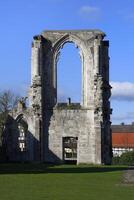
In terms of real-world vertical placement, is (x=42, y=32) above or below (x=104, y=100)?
above

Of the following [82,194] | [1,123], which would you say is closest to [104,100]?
[1,123]

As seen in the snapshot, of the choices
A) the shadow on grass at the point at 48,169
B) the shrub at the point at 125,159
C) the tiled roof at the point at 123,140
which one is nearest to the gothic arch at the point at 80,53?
the shrub at the point at 125,159

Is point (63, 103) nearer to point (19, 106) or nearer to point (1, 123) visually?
point (19, 106)

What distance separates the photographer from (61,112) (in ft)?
143

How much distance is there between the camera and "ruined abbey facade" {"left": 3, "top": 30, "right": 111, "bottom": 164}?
43156 mm

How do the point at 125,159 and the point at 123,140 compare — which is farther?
the point at 123,140

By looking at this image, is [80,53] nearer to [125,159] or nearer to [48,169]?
[125,159]

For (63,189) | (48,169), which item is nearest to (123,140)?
(48,169)

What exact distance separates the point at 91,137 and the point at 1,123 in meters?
10.7

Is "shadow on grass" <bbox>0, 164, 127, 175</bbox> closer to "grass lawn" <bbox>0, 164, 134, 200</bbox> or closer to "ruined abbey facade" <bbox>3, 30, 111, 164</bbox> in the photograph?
"ruined abbey facade" <bbox>3, 30, 111, 164</bbox>

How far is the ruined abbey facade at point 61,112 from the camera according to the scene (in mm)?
43156

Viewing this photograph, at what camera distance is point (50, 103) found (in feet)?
144

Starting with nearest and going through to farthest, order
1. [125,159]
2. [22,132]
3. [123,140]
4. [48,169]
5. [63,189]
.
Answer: [63,189]
[48,169]
[22,132]
[125,159]
[123,140]

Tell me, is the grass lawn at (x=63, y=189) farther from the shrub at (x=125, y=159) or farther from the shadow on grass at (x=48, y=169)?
the shrub at (x=125, y=159)
